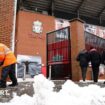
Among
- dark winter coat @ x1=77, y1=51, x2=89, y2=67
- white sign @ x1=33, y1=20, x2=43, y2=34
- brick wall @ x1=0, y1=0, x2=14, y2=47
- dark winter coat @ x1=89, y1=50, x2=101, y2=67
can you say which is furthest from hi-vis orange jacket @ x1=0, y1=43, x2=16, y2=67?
white sign @ x1=33, y1=20, x2=43, y2=34

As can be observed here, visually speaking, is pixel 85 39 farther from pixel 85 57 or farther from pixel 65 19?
pixel 65 19

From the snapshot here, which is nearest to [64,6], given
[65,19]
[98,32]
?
[65,19]

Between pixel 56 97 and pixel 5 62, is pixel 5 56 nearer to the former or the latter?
pixel 5 62

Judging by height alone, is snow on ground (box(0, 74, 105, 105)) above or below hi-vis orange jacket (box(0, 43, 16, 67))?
below

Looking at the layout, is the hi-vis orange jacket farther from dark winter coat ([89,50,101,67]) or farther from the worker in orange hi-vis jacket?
dark winter coat ([89,50,101,67])

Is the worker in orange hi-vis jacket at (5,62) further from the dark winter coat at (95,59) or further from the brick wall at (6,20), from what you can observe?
the dark winter coat at (95,59)

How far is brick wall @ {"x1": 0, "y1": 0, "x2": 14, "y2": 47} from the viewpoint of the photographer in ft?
28.4

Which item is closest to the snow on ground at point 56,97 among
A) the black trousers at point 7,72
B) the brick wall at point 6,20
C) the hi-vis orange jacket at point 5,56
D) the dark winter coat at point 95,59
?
the black trousers at point 7,72

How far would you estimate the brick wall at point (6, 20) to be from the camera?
8656mm

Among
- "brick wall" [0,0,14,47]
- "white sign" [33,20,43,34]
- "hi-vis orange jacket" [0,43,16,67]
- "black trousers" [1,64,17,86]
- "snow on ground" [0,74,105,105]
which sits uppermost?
"white sign" [33,20,43,34]

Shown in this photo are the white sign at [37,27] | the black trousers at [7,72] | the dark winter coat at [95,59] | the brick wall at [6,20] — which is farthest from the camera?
the white sign at [37,27]

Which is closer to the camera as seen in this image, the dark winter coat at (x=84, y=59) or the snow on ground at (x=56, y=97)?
the snow on ground at (x=56, y=97)

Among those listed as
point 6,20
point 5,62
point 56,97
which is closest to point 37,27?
point 6,20

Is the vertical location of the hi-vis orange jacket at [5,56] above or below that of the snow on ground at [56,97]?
above
